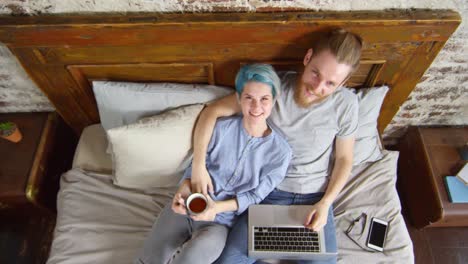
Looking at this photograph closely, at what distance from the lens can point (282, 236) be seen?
4.42 feet

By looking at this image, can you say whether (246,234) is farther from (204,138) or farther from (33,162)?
(33,162)

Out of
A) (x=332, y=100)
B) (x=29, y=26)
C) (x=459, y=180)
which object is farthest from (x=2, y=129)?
(x=459, y=180)

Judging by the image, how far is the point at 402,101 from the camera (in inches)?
65.6

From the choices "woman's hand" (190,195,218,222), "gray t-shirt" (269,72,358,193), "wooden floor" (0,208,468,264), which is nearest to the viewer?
"woman's hand" (190,195,218,222)

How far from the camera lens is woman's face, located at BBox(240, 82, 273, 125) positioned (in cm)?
121

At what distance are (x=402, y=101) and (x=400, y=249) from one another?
72 centimetres

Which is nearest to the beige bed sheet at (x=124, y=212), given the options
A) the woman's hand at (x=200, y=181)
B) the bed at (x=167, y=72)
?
the bed at (x=167, y=72)

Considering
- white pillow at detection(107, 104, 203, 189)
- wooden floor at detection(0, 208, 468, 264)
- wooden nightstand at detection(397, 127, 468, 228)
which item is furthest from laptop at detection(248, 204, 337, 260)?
wooden floor at detection(0, 208, 468, 264)

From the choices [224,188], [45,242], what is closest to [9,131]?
[45,242]

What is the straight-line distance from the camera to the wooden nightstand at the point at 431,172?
1666 mm

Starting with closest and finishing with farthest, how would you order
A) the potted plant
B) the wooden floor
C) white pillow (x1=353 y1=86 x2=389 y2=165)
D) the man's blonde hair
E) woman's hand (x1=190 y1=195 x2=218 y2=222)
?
1. the man's blonde hair
2. woman's hand (x1=190 y1=195 x2=218 y2=222)
3. white pillow (x1=353 y1=86 x2=389 y2=165)
4. the potted plant
5. the wooden floor

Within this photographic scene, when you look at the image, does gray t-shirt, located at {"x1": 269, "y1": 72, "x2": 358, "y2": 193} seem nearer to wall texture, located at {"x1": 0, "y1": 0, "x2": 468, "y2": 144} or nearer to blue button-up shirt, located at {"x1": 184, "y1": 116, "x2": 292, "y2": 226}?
blue button-up shirt, located at {"x1": 184, "y1": 116, "x2": 292, "y2": 226}

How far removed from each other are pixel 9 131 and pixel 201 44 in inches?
43.6

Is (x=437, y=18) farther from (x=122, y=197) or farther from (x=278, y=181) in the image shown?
(x=122, y=197)
